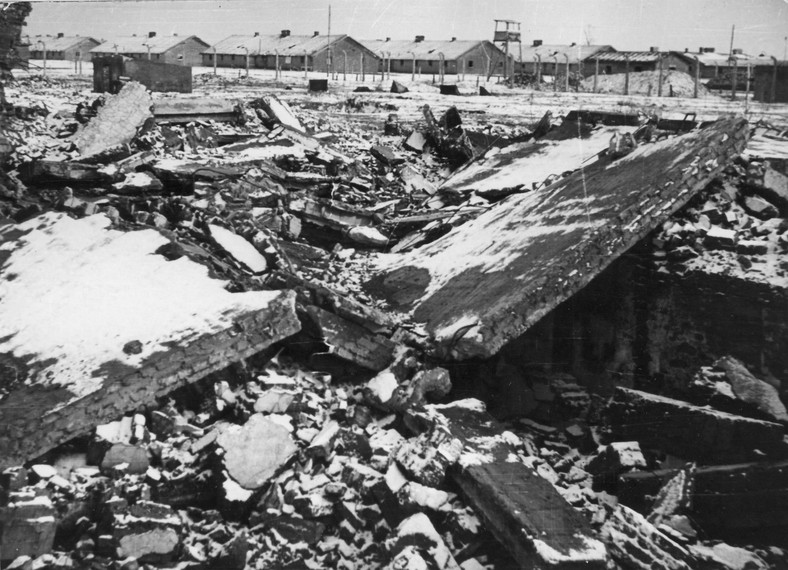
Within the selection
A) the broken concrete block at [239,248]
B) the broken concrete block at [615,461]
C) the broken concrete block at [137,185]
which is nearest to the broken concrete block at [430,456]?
the broken concrete block at [615,461]

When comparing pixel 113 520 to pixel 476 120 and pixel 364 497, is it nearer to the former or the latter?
pixel 364 497

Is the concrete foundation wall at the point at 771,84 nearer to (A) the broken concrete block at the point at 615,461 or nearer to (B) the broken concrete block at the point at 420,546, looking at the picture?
(A) the broken concrete block at the point at 615,461

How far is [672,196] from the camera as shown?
310 centimetres

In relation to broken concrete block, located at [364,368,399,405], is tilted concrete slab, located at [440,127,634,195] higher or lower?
higher

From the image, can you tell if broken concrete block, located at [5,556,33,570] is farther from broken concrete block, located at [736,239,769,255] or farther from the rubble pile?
broken concrete block, located at [736,239,769,255]

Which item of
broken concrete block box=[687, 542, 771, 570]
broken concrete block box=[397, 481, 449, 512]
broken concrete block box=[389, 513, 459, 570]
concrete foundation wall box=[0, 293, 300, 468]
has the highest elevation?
concrete foundation wall box=[0, 293, 300, 468]

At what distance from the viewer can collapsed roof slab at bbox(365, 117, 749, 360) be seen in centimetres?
277

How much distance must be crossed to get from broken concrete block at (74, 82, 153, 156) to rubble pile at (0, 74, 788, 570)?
1711 millimetres

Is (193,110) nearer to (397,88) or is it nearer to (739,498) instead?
(739,498)

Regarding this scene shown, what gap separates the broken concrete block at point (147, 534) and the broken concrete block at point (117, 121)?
4967 mm

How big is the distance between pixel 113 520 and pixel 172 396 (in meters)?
0.63

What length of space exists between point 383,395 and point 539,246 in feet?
4.07

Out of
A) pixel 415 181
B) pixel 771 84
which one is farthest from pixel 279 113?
pixel 771 84

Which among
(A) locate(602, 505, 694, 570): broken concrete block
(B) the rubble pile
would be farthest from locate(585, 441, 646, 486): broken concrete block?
(A) locate(602, 505, 694, 570): broken concrete block
